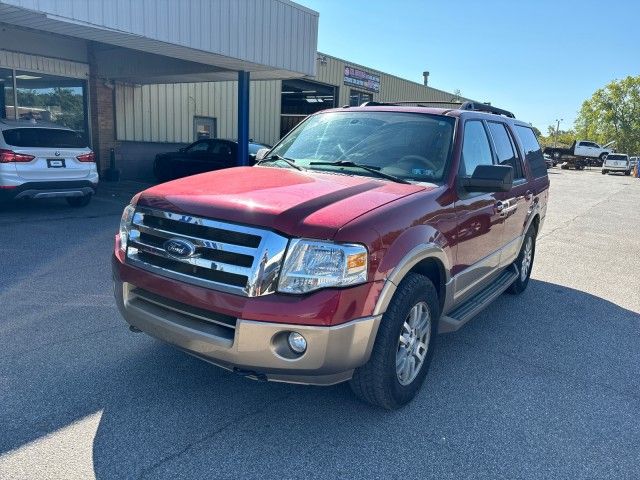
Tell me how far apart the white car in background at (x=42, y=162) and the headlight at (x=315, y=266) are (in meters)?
7.88

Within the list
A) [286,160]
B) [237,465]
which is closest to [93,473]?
[237,465]

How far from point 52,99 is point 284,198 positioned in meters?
14.1

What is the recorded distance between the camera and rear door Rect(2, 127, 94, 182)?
28.7 feet

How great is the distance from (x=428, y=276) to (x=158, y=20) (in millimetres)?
8043

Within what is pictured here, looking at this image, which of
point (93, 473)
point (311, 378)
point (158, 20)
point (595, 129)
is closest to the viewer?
point (93, 473)

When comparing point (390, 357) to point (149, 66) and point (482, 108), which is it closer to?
point (482, 108)

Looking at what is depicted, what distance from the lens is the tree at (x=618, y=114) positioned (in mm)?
63906

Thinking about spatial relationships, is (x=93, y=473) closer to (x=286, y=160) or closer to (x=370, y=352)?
(x=370, y=352)

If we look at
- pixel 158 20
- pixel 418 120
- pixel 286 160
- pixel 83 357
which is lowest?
pixel 83 357

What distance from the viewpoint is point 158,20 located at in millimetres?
9320

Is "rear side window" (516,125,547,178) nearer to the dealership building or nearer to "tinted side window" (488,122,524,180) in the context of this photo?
"tinted side window" (488,122,524,180)

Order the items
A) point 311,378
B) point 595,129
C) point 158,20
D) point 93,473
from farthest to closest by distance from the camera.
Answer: point 595,129 → point 158,20 → point 311,378 → point 93,473

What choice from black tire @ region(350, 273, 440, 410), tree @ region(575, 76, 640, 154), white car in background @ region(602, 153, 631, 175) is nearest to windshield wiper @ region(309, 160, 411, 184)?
black tire @ region(350, 273, 440, 410)

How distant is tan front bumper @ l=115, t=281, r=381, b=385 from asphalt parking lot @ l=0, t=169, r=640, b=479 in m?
0.44
